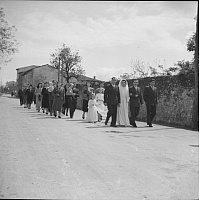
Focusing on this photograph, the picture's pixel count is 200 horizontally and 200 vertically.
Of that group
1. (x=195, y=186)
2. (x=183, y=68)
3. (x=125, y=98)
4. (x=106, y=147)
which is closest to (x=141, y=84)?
(x=183, y=68)

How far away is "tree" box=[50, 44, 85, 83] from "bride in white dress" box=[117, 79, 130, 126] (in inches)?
269

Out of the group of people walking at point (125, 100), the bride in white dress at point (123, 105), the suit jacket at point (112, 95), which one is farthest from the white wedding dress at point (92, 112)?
the suit jacket at point (112, 95)

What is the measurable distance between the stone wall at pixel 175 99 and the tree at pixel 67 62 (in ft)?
27.0

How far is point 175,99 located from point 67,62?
9.27 m

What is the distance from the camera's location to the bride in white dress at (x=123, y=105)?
11.9 meters

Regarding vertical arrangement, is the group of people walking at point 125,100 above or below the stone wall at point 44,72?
below

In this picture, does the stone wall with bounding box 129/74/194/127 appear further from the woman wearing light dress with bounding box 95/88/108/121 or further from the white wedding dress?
the white wedding dress

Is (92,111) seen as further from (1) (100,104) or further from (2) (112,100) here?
(2) (112,100)

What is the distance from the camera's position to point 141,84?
16.6 metres

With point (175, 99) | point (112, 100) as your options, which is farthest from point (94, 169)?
point (175, 99)

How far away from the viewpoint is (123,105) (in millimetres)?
12078

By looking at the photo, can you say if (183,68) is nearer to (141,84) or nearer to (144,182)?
(141,84)

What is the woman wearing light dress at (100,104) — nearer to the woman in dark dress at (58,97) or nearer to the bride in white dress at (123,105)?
the bride in white dress at (123,105)

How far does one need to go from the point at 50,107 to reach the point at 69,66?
37.3ft
